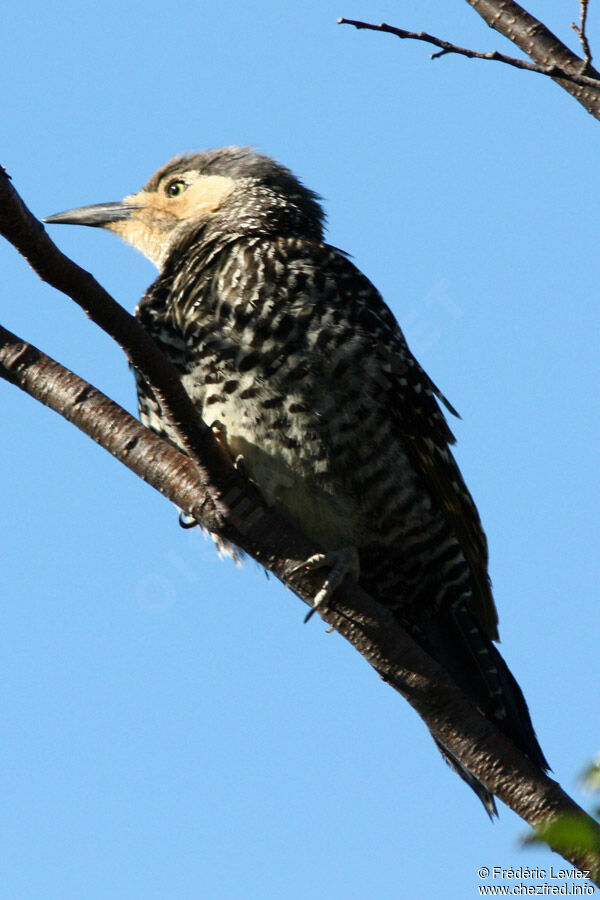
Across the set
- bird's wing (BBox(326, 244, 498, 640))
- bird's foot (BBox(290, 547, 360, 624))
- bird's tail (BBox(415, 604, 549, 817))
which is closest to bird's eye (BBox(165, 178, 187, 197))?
bird's wing (BBox(326, 244, 498, 640))

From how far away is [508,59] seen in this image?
3396 millimetres

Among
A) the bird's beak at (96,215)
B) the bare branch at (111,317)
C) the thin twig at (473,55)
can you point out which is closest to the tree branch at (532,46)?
the thin twig at (473,55)

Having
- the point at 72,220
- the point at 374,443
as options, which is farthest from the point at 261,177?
the point at 374,443

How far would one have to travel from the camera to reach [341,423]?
4.93m

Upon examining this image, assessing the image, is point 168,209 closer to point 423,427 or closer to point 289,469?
point 423,427

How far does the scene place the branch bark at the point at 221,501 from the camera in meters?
3.61

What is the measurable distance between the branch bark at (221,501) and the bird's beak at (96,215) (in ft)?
8.84

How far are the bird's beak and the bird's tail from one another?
10.6 ft

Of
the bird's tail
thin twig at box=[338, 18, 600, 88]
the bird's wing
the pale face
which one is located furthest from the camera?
the pale face

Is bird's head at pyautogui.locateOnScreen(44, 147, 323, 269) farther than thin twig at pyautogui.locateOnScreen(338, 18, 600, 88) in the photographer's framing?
Yes

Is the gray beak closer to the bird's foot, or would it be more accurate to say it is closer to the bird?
the bird

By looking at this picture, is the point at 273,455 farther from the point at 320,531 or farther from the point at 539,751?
the point at 539,751

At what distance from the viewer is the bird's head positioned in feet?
20.9

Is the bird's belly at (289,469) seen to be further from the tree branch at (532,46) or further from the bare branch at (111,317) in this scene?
→ the tree branch at (532,46)
